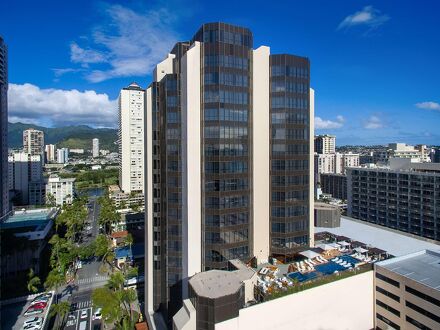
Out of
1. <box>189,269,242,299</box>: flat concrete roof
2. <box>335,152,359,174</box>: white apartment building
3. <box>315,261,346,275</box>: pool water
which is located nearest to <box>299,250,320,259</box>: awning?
<box>315,261,346,275</box>: pool water

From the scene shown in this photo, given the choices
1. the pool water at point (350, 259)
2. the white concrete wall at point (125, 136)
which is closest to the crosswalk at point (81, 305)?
the pool water at point (350, 259)

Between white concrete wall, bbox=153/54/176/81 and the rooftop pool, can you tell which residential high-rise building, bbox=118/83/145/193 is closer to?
the rooftop pool

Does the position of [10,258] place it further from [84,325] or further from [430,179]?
[430,179]

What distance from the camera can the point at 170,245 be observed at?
35.3 m

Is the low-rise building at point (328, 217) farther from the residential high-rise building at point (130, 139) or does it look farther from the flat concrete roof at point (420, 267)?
the residential high-rise building at point (130, 139)

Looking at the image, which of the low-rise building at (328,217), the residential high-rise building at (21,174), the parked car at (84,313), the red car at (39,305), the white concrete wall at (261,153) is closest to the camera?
the white concrete wall at (261,153)

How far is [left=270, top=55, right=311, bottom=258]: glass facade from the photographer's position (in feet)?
119

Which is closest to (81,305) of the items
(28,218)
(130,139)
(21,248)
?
(21,248)

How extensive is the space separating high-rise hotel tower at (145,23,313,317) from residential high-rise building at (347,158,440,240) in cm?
4931

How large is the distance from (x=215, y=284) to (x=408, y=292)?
19418 mm

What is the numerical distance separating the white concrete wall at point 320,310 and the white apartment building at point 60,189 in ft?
398

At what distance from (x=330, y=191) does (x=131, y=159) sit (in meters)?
104

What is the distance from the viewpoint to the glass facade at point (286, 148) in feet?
119

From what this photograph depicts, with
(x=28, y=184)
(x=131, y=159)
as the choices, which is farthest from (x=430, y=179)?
(x=28, y=184)
